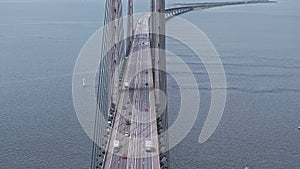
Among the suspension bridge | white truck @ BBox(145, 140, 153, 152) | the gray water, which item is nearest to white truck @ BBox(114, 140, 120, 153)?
the suspension bridge

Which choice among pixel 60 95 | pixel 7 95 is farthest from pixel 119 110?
pixel 7 95

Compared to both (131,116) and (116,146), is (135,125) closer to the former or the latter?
(131,116)

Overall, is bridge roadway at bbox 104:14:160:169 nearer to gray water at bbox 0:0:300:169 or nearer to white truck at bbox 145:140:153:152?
white truck at bbox 145:140:153:152

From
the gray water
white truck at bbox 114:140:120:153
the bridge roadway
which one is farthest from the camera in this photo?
the gray water

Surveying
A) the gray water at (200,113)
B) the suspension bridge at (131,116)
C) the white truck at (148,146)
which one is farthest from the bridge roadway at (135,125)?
the gray water at (200,113)

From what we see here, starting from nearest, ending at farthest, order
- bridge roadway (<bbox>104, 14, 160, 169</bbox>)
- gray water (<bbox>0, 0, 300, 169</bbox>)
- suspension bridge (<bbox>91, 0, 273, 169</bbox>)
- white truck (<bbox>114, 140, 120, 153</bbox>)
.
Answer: bridge roadway (<bbox>104, 14, 160, 169</bbox>), suspension bridge (<bbox>91, 0, 273, 169</bbox>), white truck (<bbox>114, 140, 120, 153</bbox>), gray water (<bbox>0, 0, 300, 169</bbox>)
